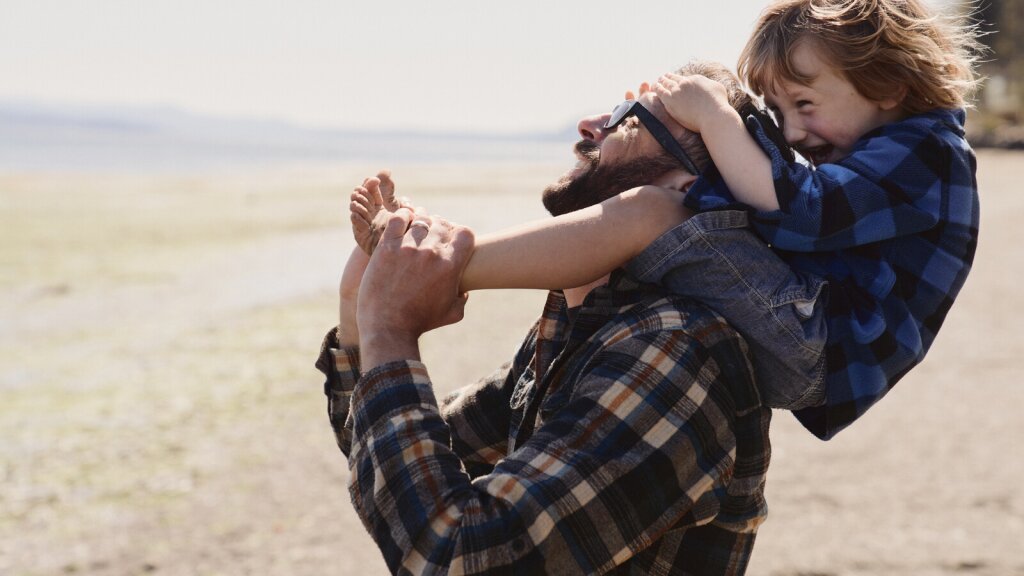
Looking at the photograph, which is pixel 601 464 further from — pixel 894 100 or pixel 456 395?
pixel 894 100

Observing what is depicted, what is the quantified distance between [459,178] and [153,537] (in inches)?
1550

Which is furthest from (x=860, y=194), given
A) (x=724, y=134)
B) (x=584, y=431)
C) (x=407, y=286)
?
(x=407, y=286)

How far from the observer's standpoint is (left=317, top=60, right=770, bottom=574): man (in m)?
1.44

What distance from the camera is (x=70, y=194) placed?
2834 cm

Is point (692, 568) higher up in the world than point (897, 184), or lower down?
lower down

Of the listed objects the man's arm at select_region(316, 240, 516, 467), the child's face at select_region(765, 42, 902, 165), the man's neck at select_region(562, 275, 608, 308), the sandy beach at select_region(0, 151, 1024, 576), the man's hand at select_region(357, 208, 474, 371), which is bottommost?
the sandy beach at select_region(0, 151, 1024, 576)

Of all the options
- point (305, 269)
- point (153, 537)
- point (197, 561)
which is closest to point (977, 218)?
point (197, 561)

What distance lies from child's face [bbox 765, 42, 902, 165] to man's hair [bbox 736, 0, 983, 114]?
17 millimetres

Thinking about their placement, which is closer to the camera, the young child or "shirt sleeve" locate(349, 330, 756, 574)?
"shirt sleeve" locate(349, 330, 756, 574)

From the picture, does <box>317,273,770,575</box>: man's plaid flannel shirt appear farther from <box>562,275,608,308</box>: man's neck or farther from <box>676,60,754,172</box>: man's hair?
<box>676,60,754,172</box>: man's hair

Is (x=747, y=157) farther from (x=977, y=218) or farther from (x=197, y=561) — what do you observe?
(x=197, y=561)

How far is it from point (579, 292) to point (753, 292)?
37 cm

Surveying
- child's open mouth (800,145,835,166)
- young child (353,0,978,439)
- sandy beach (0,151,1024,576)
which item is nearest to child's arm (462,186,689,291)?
young child (353,0,978,439)

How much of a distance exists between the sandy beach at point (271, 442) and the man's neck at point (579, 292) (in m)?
3.25
